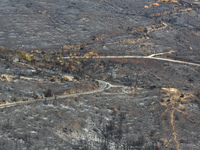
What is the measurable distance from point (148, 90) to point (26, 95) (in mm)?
35045

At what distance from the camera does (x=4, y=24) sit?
→ 443ft

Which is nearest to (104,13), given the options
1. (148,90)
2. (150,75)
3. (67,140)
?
(150,75)

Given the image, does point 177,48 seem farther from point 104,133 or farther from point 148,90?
point 104,133

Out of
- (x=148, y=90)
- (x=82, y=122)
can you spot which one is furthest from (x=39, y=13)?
(x=82, y=122)

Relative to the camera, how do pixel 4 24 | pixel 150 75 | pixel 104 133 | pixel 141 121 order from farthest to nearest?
1. pixel 4 24
2. pixel 150 75
3. pixel 141 121
4. pixel 104 133

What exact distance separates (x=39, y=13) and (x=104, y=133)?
108 m

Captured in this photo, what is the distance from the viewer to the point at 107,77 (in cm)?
9444

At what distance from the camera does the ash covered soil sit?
5403 cm

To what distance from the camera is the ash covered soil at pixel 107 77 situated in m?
54.0

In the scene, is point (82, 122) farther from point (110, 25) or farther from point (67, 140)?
point (110, 25)

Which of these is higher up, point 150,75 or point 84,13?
point 84,13

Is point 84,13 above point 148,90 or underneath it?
above

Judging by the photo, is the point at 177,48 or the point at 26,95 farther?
the point at 177,48

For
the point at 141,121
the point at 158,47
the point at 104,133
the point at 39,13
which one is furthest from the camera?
the point at 39,13
